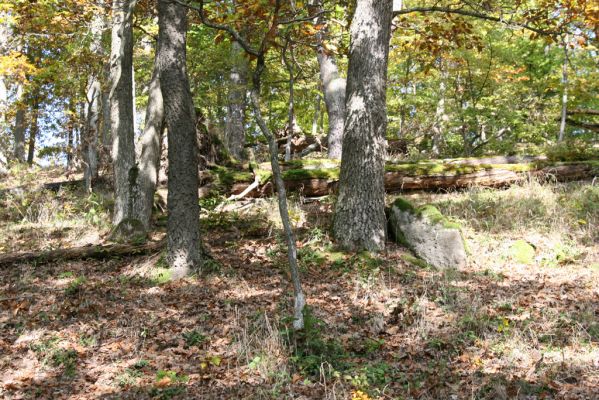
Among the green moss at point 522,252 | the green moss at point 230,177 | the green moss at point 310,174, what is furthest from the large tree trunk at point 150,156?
the green moss at point 522,252

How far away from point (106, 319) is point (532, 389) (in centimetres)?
498

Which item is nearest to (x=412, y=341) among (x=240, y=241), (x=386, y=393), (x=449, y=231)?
(x=386, y=393)

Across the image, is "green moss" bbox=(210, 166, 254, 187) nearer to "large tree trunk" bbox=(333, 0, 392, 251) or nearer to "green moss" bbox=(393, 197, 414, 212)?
"large tree trunk" bbox=(333, 0, 392, 251)

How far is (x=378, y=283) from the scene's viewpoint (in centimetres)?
677

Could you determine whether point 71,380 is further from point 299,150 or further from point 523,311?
point 299,150

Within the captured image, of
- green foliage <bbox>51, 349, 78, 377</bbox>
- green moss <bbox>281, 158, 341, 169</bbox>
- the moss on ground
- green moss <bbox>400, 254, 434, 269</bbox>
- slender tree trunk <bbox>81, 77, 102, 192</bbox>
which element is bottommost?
green foliage <bbox>51, 349, 78, 377</bbox>

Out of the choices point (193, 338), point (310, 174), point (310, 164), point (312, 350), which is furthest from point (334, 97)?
point (312, 350)

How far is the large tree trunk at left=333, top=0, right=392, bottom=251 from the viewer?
775 centimetres

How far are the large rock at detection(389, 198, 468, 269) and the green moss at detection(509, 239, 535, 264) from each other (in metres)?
0.88

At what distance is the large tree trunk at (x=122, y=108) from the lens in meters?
10.3

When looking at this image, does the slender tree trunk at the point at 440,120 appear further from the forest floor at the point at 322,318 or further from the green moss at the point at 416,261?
the green moss at the point at 416,261

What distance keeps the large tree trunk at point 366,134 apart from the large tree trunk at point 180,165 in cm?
252

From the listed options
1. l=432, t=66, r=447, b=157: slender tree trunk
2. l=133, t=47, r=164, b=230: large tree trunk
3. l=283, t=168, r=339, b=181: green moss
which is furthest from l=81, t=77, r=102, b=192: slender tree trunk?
l=432, t=66, r=447, b=157: slender tree trunk

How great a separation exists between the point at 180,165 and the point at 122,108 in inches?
167
